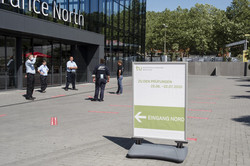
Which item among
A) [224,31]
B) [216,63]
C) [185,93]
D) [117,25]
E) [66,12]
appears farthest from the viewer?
[224,31]

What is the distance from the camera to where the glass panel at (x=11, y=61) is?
53.0 ft

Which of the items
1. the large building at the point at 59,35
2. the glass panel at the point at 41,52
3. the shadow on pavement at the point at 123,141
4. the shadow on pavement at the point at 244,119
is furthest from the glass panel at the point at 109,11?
the shadow on pavement at the point at 123,141

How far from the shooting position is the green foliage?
54219mm

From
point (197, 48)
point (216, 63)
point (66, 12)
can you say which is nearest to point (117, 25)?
point (66, 12)

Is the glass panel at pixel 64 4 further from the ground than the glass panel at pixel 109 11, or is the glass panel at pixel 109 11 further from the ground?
the glass panel at pixel 109 11

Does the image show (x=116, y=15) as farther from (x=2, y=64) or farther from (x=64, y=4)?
(x=2, y=64)

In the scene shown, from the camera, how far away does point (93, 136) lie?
6.56 metres

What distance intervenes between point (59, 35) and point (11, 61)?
325cm

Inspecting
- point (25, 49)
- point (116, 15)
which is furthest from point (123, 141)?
point (116, 15)

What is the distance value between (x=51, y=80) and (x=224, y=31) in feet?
142

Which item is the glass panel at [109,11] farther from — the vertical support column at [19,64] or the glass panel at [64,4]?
the vertical support column at [19,64]

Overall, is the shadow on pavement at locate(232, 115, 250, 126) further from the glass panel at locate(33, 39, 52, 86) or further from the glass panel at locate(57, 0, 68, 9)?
the glass panel at locate(57, 0, 68, 9)

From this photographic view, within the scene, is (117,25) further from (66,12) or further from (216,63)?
(216,63)

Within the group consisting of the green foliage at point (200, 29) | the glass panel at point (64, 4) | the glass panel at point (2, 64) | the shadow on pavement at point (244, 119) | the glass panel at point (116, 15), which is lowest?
the shadow on pavement at point (244, 119)
